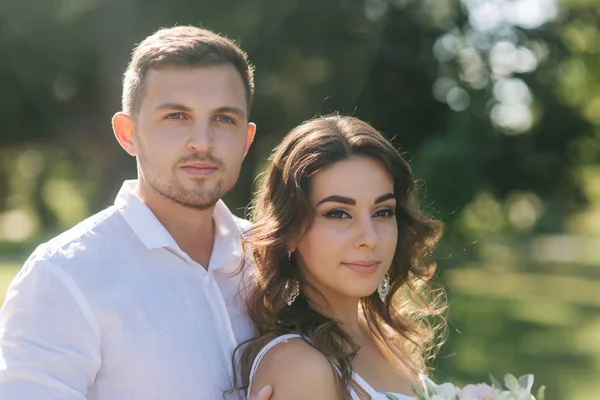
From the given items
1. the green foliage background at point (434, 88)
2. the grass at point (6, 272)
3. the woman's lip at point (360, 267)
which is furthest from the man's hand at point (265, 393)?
the grass at point (6, 272)

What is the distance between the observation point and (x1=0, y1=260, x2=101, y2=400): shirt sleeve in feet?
9.18

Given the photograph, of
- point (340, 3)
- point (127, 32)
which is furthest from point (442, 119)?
Answer: point (127, 32)

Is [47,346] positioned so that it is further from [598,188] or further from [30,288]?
[598,188]

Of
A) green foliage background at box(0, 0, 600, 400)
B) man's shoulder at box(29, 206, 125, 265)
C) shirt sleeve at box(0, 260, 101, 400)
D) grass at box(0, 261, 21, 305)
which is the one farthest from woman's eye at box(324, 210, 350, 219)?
grass at box(0, 261, 21, 305)

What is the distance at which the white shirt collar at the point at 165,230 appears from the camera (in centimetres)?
317

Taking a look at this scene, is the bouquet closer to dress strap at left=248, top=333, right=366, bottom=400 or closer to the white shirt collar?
dress strap at left=248, top=333, right=366, bottom=400

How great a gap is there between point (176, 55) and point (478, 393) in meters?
1.65

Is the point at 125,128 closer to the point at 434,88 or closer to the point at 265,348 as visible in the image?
the point at 265,348

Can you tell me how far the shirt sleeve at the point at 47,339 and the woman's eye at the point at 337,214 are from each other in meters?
0.90

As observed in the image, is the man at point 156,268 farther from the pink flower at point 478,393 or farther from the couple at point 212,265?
the pink flower at point 478,393

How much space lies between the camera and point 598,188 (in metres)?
41.7

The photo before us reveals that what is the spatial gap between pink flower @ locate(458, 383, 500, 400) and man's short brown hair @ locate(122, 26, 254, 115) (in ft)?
5.02

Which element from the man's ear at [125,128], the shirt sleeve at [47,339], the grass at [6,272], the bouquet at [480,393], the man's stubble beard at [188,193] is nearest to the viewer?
the bouquet at [480,393]

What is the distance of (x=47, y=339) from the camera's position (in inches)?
111
